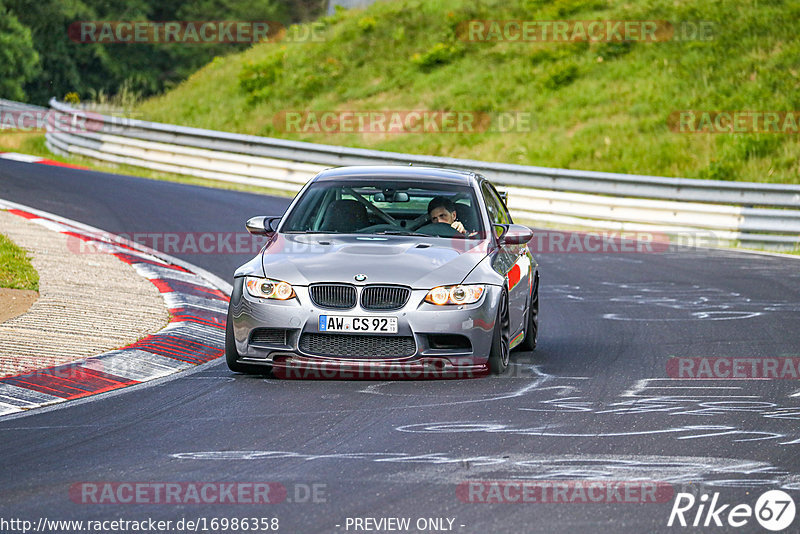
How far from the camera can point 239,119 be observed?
116ft

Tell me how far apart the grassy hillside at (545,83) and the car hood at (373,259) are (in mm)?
17118

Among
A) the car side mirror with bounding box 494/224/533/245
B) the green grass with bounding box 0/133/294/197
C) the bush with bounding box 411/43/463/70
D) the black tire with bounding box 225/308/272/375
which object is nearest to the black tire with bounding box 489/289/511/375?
the car side mirror with bounding box 494/224/533/245

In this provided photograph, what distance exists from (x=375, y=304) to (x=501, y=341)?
3.43ft

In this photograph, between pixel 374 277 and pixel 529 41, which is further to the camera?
pixel 529 41

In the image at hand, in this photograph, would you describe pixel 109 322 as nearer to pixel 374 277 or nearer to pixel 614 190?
pixel 374 277

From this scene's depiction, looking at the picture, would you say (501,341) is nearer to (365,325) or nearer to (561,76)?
(365,325)

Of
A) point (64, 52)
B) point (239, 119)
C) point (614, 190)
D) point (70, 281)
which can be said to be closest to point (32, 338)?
point (70, 281)

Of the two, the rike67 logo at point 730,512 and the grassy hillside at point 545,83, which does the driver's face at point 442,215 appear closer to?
the rike67 logo at point 730,512

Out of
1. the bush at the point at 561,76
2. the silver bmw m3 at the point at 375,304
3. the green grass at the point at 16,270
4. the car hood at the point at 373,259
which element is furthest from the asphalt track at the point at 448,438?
the bush at the point at 561,76

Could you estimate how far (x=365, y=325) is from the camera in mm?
8641

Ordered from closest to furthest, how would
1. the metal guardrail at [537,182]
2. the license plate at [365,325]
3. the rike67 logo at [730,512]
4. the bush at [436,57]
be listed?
the rike67 logo at [730,512] → the license plate at [365,325] → the metal guardrail at [537,182] → the bush at [436,57]

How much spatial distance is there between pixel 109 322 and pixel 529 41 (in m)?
27.3

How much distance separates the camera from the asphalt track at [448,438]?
18.2ft

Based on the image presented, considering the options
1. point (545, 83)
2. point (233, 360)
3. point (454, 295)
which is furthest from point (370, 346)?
point (545, 83)
